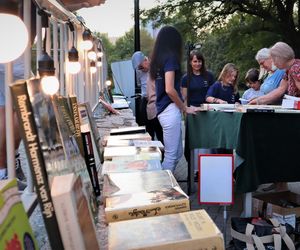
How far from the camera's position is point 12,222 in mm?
1057

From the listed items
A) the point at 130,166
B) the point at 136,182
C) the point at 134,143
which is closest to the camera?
the point at 136,182

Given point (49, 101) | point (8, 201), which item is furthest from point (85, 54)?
point (8, 201)

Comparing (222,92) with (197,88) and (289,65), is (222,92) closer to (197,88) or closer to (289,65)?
(197,88)

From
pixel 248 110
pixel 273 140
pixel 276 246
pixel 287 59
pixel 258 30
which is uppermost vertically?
pixel 258 30

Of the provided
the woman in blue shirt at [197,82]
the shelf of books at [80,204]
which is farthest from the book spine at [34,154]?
the woman in blue shirt at [197,82]

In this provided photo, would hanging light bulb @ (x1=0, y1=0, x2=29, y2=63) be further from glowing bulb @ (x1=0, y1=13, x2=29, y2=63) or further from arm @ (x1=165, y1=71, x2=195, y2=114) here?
arm @ (x1=165, y1=71, x2=195, y2=114)

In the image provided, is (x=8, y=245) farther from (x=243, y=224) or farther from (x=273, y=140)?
(x=273, y=140)

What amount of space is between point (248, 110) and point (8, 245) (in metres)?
3.00

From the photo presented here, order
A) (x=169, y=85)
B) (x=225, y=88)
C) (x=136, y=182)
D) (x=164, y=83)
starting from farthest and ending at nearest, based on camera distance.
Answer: (x=225, y=88) → (x=164, y=83) → (x=169, y=85) → (x=136, y=182)

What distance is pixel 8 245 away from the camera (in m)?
1.00

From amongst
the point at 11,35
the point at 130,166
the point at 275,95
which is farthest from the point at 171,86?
the point at 11,35

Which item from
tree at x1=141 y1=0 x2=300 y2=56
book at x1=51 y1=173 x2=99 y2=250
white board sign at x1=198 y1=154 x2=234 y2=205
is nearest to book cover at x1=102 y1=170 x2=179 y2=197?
book at x1=51 y1=173 x2=99 y2=250

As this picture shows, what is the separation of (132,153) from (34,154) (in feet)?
5.39

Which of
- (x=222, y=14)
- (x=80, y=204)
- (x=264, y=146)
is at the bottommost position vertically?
(x=264, y=146)
